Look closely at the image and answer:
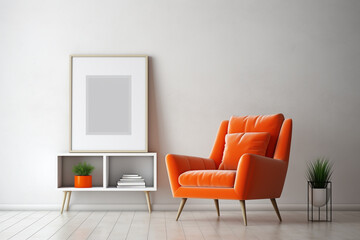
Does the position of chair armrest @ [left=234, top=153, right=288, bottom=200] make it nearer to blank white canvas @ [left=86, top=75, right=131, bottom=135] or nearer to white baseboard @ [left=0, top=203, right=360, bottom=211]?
white baseboard @ [left=0, top=203, right=360, bottom=211]

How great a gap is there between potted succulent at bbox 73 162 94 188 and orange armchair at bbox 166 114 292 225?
1.09 metres

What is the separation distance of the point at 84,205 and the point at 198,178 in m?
1.62

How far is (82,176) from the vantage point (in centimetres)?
502

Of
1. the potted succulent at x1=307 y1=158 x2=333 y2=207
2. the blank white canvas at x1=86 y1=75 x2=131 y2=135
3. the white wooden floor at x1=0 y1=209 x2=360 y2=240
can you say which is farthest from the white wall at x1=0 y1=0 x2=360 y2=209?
the potted succulent at x1=307 y1=158 x2=333 y2=207

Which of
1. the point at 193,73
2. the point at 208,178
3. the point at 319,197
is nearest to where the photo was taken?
the point at 208,178

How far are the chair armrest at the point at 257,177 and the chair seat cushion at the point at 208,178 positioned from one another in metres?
0.08

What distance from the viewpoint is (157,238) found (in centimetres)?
345

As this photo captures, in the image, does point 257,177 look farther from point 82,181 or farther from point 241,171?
point 82,181

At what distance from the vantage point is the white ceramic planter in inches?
175

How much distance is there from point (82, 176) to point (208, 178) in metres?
1.51

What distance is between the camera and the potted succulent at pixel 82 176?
197 inches

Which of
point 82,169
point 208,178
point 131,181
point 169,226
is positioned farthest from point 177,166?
point 82,169

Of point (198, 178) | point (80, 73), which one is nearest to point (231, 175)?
point (198, 178)

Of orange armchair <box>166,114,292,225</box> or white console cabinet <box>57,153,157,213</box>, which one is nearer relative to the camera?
orange armchair <box>166,114,292,225</box>
